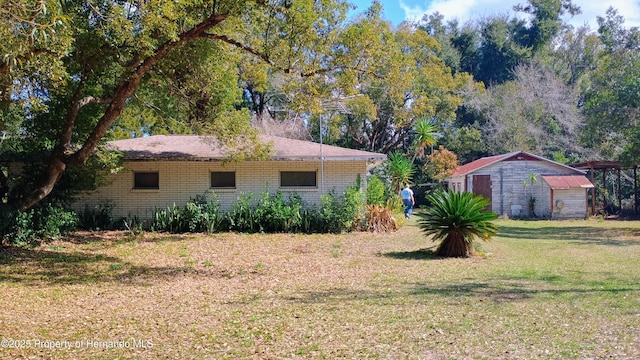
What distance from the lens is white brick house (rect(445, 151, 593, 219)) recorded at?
1149 inches

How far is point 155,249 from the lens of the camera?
14828 millimetres

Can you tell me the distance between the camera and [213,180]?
65.8 ft

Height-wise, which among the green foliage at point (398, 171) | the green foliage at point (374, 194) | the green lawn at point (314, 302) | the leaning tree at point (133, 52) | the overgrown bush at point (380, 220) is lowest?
the green lawn at point (314, 302)

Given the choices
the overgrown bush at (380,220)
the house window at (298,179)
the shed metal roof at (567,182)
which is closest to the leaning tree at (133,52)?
the house window at (298,179)

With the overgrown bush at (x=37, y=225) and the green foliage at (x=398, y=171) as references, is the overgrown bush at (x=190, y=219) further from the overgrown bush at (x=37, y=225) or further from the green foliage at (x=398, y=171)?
the green foliage at (x=398, y=171)

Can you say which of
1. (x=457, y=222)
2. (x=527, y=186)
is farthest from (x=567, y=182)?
(x=457, y=222)

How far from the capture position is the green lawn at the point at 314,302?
607cm

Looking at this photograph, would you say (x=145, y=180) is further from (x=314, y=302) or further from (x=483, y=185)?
(x=483, y=185)

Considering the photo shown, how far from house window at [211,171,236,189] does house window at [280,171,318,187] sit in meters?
1.77

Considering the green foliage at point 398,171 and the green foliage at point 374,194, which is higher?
the green foliage at point 398,171

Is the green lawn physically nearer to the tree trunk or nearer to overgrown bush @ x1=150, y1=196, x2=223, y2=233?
the tree trunk

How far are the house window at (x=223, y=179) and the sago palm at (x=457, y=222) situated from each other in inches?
325

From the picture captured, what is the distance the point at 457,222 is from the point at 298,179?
778 centimetres

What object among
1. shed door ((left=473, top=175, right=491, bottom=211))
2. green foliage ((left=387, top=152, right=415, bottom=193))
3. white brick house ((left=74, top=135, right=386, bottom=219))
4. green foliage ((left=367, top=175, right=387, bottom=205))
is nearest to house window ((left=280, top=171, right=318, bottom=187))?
white brick house ((left=74, top=135, right=386, bottom=219))
